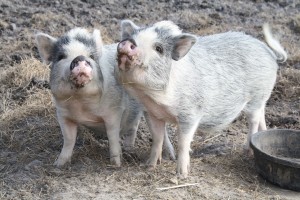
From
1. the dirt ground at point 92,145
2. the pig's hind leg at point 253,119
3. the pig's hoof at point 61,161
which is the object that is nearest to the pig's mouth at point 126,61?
the dirt ground at point 92,145

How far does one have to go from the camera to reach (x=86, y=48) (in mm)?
4531

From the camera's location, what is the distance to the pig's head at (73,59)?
4203 millimetres

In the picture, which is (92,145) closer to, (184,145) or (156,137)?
(156,137)

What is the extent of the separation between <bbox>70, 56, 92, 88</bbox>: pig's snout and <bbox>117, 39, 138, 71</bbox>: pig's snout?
0.87ft

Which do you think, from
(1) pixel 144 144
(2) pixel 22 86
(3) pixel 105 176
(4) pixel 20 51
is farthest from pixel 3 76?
(3) pixel 105 176

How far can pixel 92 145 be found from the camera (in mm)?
5148

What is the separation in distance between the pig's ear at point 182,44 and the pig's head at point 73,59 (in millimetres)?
575

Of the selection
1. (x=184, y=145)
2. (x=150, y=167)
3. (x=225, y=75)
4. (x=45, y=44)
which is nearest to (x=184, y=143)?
(x=184, y=145)

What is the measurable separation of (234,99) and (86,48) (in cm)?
126

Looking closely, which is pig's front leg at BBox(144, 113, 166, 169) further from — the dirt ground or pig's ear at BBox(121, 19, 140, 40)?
pig's ear at BBox(121, 19, 140, 40)

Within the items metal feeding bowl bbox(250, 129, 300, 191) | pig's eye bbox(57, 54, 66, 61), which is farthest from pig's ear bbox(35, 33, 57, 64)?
metal feeding bowl bbox(250, 129, 300, 191)

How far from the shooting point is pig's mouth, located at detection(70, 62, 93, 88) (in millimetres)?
4152

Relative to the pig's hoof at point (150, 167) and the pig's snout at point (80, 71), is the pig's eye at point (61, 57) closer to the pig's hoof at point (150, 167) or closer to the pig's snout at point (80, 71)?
the pig's snout at point (80, 71)

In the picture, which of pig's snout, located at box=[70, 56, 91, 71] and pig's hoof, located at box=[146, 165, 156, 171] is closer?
pig's snout, located at box=[70, 56, 91, 71]
